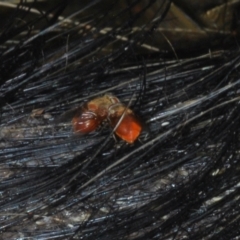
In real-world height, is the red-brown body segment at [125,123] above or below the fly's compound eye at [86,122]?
below

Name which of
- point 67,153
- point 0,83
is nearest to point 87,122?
point 67,153

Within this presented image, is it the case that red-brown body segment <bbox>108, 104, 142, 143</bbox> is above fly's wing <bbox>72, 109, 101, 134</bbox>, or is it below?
below

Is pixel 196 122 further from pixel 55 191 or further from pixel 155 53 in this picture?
pixel 55 191
